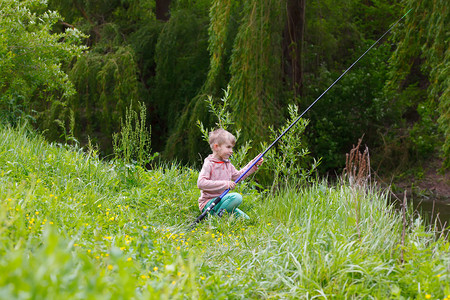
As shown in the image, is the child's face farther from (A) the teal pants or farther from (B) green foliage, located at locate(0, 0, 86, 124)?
(B) green foliage, located at locate(0, 0, 86, 124)

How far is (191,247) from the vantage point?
3615 mm

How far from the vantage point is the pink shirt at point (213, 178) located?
461cm

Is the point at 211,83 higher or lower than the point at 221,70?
lower

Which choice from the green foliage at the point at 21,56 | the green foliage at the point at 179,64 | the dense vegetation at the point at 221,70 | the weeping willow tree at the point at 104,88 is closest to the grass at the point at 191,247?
the dense vegetation at the point at 221,70

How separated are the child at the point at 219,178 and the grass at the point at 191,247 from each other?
8.9 inches

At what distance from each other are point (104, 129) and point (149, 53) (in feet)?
6.39

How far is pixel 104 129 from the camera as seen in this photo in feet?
32.1

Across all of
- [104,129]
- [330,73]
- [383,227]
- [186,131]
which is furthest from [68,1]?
[383,227]

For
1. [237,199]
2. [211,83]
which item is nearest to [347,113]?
[211,83]

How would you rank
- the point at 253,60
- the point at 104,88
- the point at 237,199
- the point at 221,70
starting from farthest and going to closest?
the point at 104,88
the point at 221,70
the point at 253,60
the point at 237,199

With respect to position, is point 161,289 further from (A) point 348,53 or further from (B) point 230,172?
(A) point 348,53

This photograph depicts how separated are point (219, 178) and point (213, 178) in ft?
0.18

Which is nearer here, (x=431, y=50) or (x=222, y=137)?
(x=222, y=137)

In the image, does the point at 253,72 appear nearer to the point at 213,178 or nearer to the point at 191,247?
the point at 213,178
